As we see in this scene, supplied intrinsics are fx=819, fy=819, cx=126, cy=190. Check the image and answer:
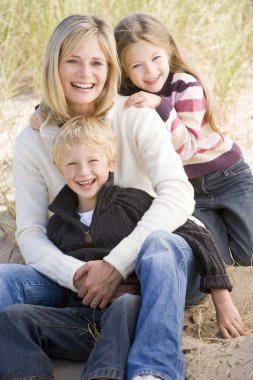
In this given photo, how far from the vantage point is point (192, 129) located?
356 centimetres

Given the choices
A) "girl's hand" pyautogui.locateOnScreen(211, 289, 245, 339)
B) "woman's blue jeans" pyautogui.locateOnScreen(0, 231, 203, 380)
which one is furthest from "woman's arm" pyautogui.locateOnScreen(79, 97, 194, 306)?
"girl's hand" pyautogui.locateOnScreen(211, 289, 245, 339)

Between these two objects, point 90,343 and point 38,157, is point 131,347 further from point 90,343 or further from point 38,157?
point 38,157

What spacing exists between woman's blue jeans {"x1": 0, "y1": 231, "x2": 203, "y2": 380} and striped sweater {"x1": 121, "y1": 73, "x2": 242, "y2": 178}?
24.7 inches

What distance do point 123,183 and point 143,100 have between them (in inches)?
14.0

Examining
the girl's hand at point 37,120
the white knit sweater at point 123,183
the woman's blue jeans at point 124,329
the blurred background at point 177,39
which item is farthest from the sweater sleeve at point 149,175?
the blurred background at point 177,39

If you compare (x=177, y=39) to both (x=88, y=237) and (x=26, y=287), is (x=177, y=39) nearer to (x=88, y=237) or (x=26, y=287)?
(x=88, y=237)

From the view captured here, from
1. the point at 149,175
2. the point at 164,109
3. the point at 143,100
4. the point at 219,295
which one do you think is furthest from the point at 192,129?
the point at 219,295

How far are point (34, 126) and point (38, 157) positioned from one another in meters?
0.13

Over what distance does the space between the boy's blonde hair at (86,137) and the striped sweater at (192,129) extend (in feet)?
1.07

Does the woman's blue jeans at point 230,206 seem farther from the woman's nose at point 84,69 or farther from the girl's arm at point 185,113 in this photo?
the woman's nose at point 84,69

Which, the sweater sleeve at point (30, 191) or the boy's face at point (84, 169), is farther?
the sweater sleeve at point (30, 191)

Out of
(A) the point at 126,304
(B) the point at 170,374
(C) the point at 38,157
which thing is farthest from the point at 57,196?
(B) the point at 170,374

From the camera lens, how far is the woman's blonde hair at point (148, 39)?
3.58 metres

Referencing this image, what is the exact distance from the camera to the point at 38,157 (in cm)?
338
